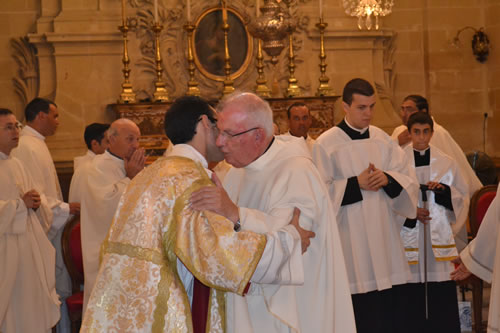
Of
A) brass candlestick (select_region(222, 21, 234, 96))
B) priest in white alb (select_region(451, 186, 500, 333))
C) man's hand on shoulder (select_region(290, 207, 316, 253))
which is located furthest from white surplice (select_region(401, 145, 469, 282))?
brass candlestick (select_region(222, 21, 234, 96))

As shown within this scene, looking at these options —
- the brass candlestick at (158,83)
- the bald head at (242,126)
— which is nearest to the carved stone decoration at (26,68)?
the brass candlestick at (158,83)

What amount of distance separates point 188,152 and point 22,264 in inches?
127

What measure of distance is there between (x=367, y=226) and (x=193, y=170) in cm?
268

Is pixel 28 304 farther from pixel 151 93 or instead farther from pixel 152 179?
pixel 151 93

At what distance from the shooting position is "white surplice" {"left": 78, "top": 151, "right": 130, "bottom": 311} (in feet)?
21.3

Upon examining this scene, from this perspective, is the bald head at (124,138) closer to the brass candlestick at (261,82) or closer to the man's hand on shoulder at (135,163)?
the man's hand on shoulder at (135,163)

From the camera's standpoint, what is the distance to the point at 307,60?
10.7 metres

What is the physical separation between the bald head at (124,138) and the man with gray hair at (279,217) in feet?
9.15

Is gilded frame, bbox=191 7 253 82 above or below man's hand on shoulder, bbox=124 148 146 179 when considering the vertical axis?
above

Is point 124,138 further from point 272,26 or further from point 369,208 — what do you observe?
point 369,208

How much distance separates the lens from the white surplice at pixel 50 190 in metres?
7.02

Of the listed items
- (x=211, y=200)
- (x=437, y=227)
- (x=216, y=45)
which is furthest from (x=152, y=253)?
(x=216, y=45)

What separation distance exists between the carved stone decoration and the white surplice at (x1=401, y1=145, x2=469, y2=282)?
18.3ft

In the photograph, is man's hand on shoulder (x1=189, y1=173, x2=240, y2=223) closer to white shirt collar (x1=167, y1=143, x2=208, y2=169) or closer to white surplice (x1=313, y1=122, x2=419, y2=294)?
white shirt collar (x1=167, y1=143, x2=208, y2=169)
